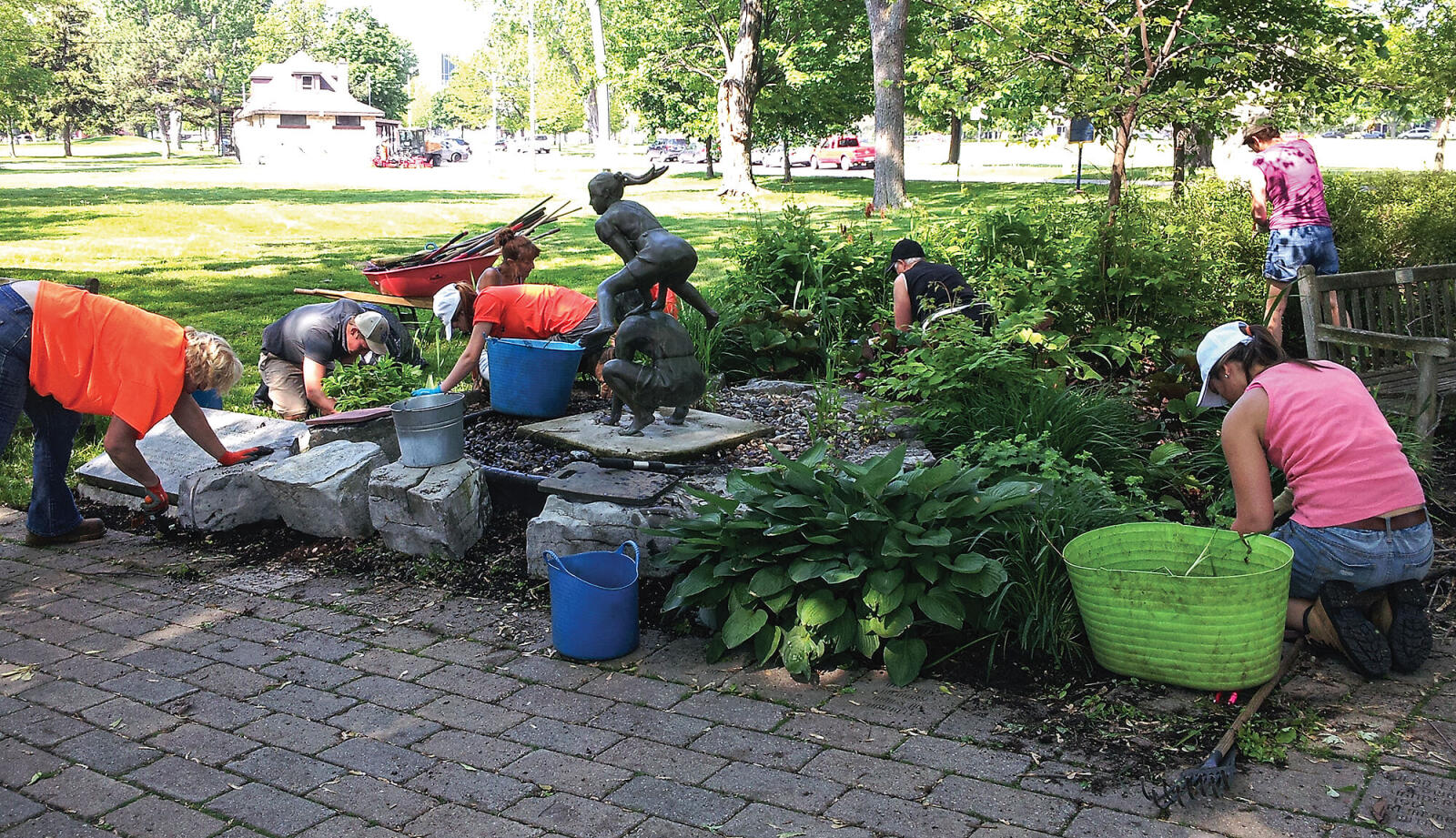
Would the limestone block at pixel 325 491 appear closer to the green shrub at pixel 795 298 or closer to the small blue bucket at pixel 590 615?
the small blue bucket at pixel 590 615

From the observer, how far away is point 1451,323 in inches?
259

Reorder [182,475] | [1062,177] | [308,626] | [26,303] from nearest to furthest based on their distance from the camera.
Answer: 1. [308,626]
2. [26,303]
3. [182,475]
4. [1062,177]

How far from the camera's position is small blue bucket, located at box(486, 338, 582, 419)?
607 cm

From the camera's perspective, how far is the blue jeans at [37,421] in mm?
5027

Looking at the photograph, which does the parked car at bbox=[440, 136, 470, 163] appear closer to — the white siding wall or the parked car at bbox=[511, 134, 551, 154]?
the white siding wall

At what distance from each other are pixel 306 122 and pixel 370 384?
6558cm

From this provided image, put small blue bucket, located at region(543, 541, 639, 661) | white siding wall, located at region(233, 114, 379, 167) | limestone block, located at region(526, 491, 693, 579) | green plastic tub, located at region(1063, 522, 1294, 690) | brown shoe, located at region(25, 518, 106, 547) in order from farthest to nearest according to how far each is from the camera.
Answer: white siding wall, located at region(233, 114, 379, 167)
brown shoe, located at region(25, 518, 106, 547)
limestone block, located at region(526, 491, 693, 579)
small blue bucket, located at region(543, 541, 639, 661)
green plastic tub, located at region(1063, 522, 1294, 690)

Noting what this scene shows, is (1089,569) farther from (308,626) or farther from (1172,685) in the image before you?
(308,626)

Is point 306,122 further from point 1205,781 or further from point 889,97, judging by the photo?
point 1205,781

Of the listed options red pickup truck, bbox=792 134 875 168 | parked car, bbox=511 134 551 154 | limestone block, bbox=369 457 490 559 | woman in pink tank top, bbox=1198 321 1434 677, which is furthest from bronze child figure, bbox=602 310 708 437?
parked car, bbox=511 134 551 154

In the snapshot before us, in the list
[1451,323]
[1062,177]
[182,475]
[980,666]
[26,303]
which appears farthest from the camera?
[1062,177]

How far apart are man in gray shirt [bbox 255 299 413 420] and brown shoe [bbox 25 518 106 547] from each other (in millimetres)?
1456

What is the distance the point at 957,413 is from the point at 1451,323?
3.42 metres

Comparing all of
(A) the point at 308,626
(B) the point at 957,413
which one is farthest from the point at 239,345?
(B) the point at 957,413
